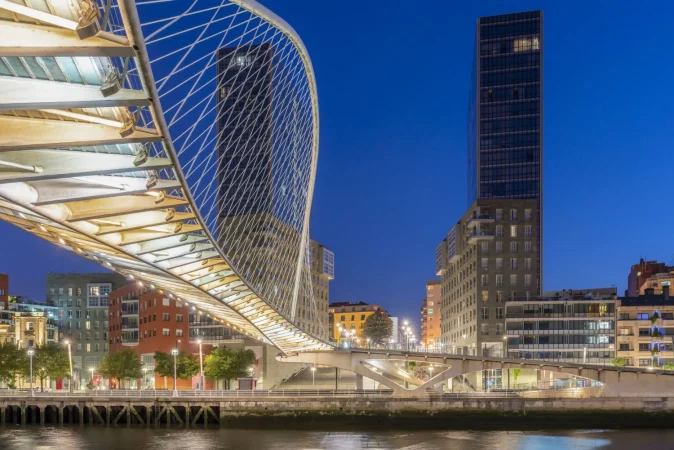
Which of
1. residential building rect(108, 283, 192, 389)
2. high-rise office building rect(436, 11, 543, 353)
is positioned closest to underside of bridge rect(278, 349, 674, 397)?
residential building rect(108, 283, 192, 389)

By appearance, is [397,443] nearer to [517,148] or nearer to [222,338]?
[222,338]

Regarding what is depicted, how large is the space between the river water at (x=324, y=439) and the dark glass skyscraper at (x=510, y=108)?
72.0m

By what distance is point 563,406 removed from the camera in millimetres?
57188

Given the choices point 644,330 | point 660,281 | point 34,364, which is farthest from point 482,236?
point 34,364

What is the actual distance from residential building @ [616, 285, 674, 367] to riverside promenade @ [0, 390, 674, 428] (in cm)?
3573

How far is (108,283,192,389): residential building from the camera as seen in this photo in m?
91.4

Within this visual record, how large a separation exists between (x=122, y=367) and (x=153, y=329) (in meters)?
9.29

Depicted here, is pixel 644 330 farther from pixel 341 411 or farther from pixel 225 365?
pixel 341 411

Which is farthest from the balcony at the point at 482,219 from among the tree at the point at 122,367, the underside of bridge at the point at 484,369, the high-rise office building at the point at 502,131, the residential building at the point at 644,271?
the residential building at the point at 644,271

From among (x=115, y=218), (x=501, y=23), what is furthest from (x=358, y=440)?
(x=501, y=23)

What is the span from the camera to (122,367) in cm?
8419

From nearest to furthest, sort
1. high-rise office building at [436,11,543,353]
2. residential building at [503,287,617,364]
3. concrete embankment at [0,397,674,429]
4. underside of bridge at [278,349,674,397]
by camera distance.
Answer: concrete embankment at [0,397,674,429] → underside of bridge at [278,349,674,397] → residential building at [503,287,617,364] → high-rise office building at [436,11,543,353]

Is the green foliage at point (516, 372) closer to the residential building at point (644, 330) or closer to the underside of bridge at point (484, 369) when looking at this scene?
the underside of bridge at point (484, 369)

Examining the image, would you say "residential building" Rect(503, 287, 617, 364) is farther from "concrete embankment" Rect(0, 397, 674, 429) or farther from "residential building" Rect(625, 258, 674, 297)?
"residential building" Rect(625, 258, 674, 297)
